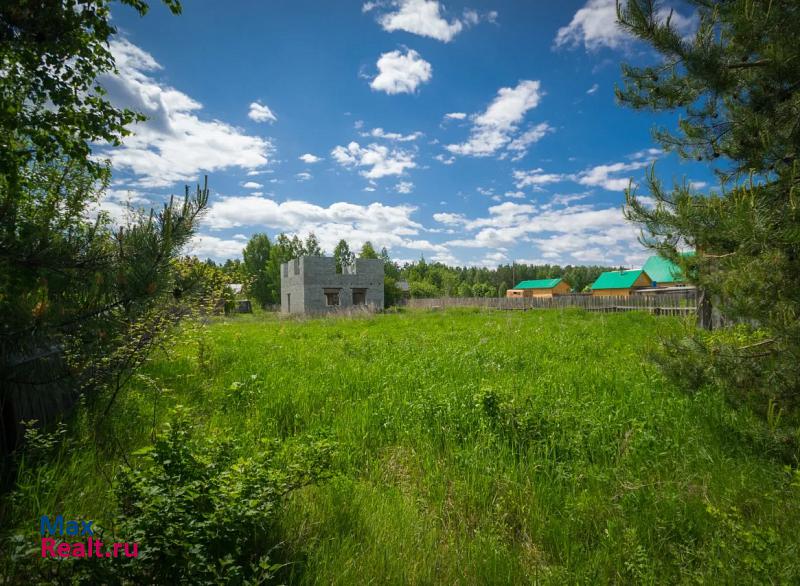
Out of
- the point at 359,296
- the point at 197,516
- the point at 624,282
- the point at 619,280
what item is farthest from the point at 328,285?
the point at 619,280

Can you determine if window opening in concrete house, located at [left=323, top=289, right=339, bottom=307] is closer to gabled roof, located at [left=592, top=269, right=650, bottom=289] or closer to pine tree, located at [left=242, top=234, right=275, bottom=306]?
pine tree, located at [left=242, top=234, right=275, bottom=306]

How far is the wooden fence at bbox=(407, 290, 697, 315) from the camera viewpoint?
19.2 meters

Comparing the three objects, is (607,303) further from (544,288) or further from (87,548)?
(544,288)

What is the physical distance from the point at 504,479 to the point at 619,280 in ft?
175

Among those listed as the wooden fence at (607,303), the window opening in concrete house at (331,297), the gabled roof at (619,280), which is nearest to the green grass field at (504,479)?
the wooden fence at (607,303)

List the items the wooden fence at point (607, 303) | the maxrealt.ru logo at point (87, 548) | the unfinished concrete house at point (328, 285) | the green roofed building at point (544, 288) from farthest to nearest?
the green roofed building at point (544, 288) < the unfinished concrete house at point (328, 285) < the wooden fence at point (607, 303) < the maxrealt.ru logo at point (87, 548)

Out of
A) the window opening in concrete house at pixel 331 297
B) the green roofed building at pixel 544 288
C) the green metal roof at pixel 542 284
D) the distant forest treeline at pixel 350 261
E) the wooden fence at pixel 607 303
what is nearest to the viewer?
the wooden fence at pixel 607 303

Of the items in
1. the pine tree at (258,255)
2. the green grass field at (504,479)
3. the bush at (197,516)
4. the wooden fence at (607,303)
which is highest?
the pine tree at (258,255)

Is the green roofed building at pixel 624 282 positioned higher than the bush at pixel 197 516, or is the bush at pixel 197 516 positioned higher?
the green roofed building at pixel 624 282

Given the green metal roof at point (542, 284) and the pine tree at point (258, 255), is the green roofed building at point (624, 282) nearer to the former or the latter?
the green metal roof at point (542, 284)

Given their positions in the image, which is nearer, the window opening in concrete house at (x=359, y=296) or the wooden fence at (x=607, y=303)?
the wooden fence at (x=607, y=303)

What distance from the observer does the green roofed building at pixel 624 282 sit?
46.6 meters

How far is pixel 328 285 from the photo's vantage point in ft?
86.4

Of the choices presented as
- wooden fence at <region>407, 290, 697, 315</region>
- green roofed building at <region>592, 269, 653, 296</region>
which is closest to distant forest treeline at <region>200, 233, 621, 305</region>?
wooden fence at <region>407, 290, 697, 315</region>
